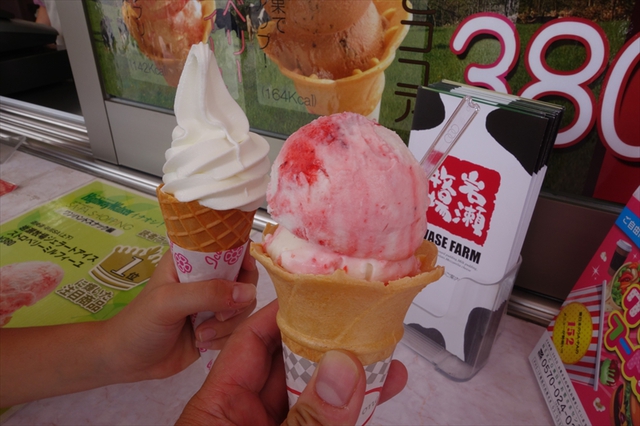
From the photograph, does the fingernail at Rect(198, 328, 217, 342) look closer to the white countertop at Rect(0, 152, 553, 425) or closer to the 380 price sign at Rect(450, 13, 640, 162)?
the white countertop at Rect(0, 152, 553, 425)

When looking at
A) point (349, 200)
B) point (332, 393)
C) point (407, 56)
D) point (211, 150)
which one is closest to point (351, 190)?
point (349, 200)

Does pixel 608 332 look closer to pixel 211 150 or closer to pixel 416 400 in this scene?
pixel 416 400

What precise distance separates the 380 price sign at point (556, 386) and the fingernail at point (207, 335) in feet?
2.62

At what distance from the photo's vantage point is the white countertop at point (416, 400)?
0.92 m

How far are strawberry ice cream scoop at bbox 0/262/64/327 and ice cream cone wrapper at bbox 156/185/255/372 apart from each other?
542 mm

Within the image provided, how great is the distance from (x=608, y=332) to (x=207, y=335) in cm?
86

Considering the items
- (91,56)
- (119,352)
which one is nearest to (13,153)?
(91,56)

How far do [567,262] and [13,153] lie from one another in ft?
8.32

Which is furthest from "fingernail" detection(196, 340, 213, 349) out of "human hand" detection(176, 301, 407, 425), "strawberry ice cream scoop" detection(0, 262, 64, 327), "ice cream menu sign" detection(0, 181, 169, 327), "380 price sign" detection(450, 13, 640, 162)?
"380 price sign" detection(450, 13, 640, 162)

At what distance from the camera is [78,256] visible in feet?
4.52

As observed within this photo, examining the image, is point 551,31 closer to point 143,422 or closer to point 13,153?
point 143,422

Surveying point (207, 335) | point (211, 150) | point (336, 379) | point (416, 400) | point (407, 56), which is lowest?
point (416, 400)

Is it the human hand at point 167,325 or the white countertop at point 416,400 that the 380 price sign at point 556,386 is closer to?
the white countertop at point 416,400

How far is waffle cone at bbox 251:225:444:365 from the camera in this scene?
1.84ft
